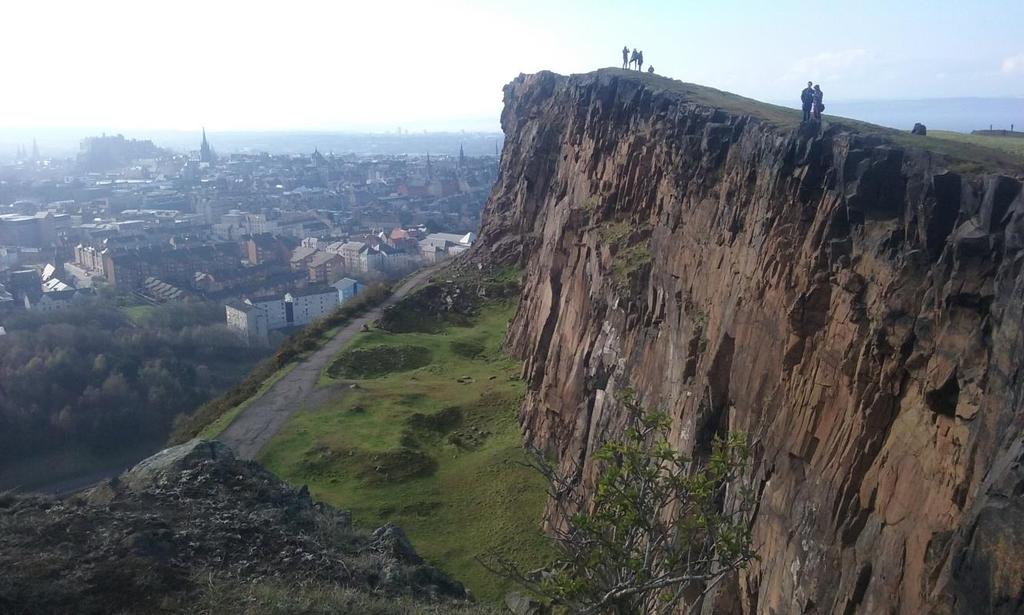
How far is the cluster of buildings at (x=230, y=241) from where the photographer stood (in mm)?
89250

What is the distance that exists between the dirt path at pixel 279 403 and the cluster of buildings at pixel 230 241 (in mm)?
30897

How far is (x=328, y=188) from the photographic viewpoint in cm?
19550

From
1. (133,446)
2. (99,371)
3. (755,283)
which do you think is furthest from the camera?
(99,371)

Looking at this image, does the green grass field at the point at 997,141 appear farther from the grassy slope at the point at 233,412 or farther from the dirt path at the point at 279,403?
the grassy slope at the point at 233,412

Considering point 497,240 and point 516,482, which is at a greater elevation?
point 497,240

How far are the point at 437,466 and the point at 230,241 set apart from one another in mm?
94950

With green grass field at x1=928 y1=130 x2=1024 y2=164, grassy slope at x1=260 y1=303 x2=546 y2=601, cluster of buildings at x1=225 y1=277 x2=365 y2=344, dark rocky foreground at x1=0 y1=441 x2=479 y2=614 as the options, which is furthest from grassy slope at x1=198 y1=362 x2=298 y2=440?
cluster of buildings at x1=225 y1=277 x2=365 y2=344

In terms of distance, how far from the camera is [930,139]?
2022 cm

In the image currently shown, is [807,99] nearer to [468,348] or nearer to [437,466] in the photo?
[437,466]

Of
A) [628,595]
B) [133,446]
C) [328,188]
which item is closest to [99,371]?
[133,446]

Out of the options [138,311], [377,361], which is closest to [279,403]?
[377,361]

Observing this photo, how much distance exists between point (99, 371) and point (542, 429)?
4461 centimetres

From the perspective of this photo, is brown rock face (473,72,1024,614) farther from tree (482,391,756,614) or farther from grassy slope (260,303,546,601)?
grassy slope (260,303,546,601)

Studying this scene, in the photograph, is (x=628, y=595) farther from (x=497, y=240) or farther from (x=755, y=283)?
(x=497, y=240)
